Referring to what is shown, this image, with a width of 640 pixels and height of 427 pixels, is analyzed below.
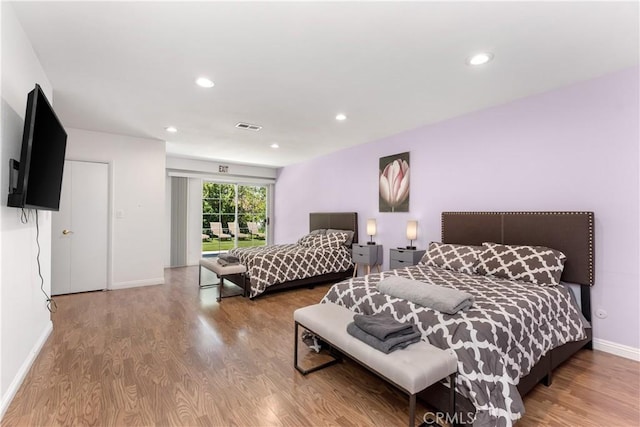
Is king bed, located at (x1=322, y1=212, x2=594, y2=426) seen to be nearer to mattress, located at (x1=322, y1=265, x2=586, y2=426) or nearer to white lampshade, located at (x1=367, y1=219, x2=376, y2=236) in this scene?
mattress, located at (x1=322, y1=265, x2=586, y2=426)

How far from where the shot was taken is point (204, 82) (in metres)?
2.74

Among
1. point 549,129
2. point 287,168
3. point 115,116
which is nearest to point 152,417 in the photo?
point 115,116

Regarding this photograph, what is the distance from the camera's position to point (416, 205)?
4.29 m

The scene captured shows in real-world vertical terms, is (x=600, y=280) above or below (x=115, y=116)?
below

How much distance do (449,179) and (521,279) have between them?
1.60 meters

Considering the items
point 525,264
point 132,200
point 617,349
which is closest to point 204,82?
point 132,200

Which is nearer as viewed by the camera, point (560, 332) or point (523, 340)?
point (523, 340)

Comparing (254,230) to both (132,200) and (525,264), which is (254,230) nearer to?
(132,200)

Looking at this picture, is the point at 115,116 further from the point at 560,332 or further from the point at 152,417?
the point at 560,332

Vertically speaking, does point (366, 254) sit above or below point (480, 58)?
below

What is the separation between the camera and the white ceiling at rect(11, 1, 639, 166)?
5.95ft

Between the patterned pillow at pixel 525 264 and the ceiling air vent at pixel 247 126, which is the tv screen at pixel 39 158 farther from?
the patterned pillow at pixel 525 264

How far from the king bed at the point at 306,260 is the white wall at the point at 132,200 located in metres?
1.38

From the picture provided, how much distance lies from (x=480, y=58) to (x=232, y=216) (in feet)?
21.4
